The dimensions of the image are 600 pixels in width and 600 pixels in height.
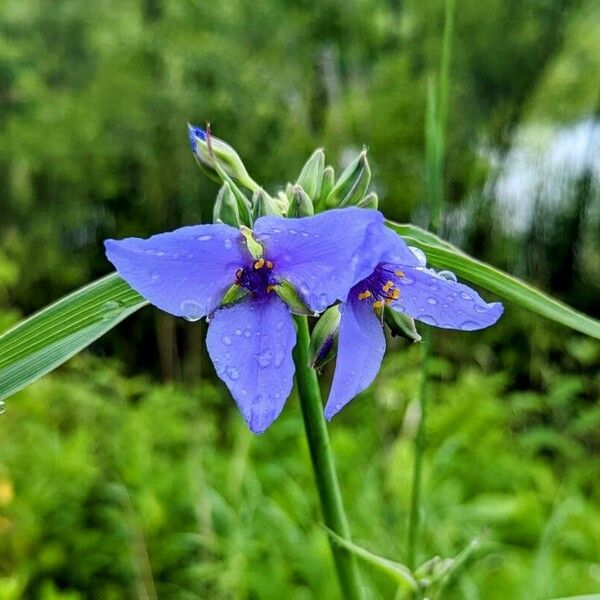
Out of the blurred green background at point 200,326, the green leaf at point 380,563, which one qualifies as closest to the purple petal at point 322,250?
the green leaf at point 380,563

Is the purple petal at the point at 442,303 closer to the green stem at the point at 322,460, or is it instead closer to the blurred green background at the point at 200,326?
the green stem at the point at 322,460

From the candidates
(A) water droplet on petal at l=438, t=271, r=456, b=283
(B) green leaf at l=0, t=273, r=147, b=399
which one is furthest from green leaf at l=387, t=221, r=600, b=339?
(B) green leaf at l=0, t=273, r=147, b=399

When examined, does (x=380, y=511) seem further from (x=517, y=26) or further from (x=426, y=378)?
(x=517, y=26)

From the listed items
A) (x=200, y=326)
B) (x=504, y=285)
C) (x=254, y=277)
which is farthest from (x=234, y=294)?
(x=200, y=326)

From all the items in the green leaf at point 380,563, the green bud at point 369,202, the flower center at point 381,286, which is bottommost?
the green leaf at point 380,563

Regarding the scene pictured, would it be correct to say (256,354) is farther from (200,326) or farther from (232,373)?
(200,326)

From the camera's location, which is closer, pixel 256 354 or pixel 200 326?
pixel 256 354
